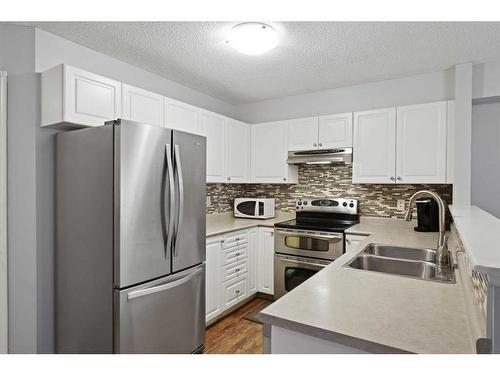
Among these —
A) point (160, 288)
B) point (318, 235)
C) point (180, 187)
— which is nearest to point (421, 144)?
point (318, 235)

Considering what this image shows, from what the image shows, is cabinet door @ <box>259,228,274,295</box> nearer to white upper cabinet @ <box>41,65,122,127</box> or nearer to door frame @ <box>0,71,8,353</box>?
white upper cabinet @ <box>41,65,122,127</box>

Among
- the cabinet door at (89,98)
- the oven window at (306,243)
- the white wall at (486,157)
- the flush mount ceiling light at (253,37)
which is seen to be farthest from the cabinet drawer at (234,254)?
the white wall at (486,157)

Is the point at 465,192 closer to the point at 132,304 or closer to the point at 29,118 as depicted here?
the point at 132,304

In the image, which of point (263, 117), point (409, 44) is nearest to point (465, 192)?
point (409, 44)

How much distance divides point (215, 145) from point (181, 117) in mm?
546

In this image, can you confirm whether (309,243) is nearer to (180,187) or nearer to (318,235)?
(318,235)

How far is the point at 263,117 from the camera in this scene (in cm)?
396

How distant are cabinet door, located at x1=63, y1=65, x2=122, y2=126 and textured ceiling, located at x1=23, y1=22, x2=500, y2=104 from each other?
15.0 inches

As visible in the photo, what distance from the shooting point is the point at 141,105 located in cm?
242

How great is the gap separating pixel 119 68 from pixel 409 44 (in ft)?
7.79

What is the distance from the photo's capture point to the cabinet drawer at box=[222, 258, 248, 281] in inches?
113

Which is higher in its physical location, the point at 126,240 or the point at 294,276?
the point at 126,240

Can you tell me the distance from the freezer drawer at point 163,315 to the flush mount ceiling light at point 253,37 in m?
1.63

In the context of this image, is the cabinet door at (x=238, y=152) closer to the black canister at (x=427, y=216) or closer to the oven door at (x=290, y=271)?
the oven door at (x=290, y=271)
